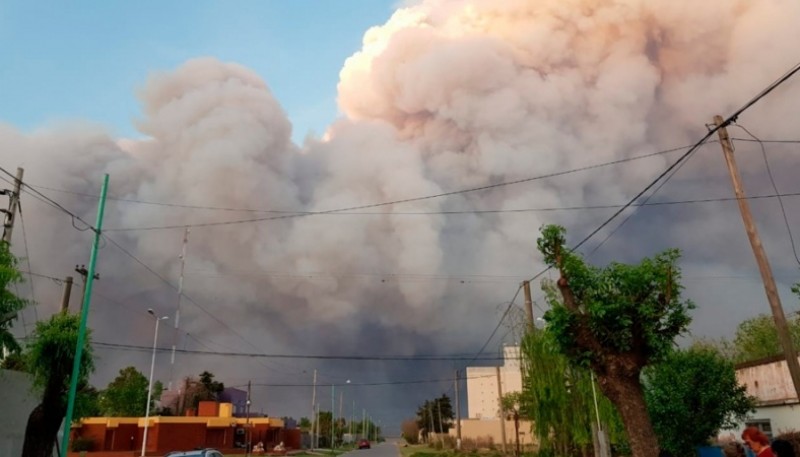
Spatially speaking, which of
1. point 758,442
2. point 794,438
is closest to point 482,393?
point 794,438

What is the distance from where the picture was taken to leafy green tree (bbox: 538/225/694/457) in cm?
1705

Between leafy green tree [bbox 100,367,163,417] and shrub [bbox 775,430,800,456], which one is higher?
leafy green tree [bbox 100,367,163,417]

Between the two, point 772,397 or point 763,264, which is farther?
point 772,397

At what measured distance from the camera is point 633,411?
54.5 feet

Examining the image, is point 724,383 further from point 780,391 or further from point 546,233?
point 546,233

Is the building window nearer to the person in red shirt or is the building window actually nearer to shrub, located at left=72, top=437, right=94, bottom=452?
the person in red shirt

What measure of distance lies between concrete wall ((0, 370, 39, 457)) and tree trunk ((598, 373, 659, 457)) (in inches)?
913

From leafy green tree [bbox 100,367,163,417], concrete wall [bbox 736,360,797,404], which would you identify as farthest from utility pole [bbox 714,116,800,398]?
leafy green tree [bbox 100,367,163,417]

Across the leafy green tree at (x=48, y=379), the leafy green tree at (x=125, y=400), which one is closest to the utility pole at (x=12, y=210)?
the leafy green tree at (x=48, y=379)

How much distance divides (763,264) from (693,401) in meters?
10.9

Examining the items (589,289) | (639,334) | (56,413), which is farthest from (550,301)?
(56,413)

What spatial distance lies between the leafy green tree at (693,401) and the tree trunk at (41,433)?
24.0 m

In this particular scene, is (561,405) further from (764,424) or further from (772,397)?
(772,397)

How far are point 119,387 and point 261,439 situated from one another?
34401 mm
